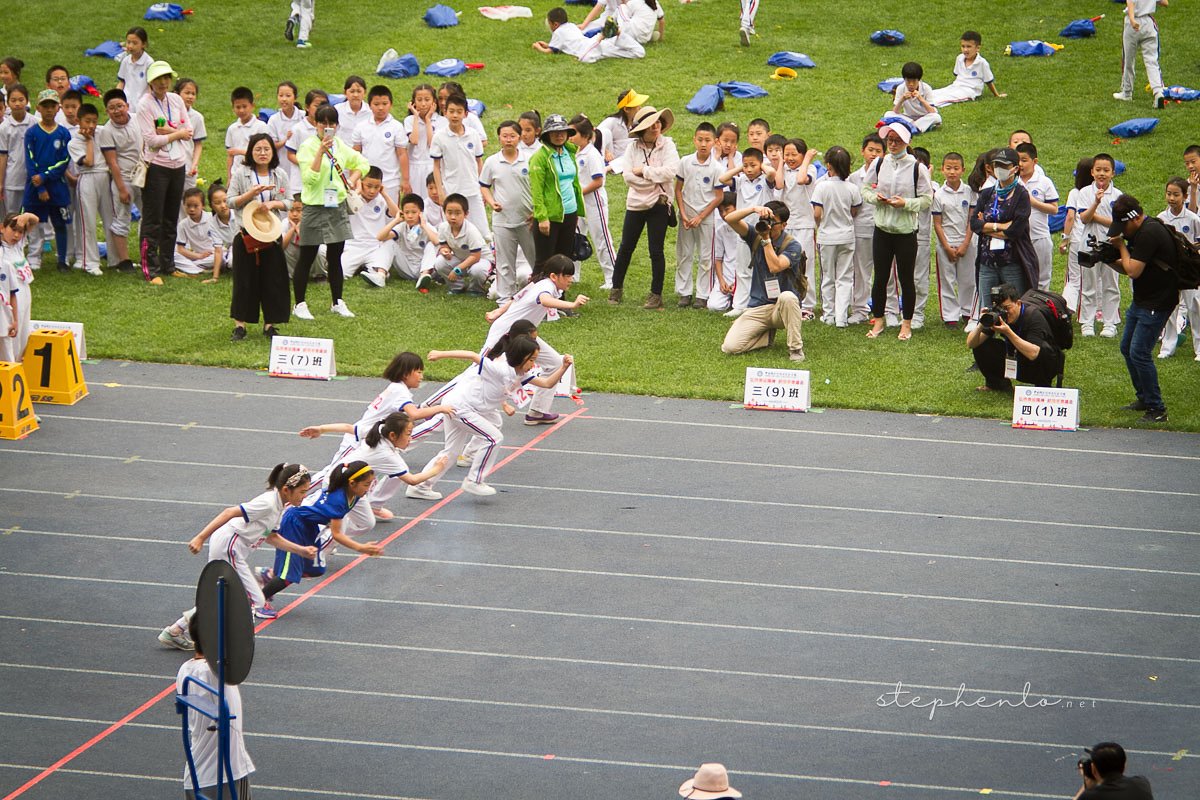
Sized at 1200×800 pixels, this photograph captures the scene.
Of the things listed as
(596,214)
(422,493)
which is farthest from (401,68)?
(422,493)

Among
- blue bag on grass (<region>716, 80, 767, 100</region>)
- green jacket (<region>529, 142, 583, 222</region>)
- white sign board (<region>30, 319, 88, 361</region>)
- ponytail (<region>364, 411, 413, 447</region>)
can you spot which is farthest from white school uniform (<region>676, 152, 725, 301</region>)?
blue bag on grass (<region>716, 80, 767, 100</region>)

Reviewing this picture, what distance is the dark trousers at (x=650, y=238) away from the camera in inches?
655

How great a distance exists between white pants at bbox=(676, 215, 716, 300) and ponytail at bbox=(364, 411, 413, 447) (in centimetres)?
699

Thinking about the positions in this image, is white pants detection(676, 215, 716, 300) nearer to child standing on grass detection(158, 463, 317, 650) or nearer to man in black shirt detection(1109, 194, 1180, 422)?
man in black shirt detection(1109, 194, 1180, 422)

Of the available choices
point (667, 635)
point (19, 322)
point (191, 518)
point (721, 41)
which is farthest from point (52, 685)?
point (721, 41)

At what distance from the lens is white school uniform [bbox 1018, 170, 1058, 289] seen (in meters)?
15.6

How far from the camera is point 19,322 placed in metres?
13.6

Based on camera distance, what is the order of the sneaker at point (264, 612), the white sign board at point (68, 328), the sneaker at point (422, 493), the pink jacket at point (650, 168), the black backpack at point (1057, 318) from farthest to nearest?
the pink jacket at point (650, 168) → the white sign board at point (68, 328) → the black backpack at point (1057, 318) → the sneaker at point (422, 493) → the sneaker at point (264, 612)

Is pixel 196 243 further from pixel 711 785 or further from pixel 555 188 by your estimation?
pixel 711 785

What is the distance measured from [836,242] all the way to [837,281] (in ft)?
1.59

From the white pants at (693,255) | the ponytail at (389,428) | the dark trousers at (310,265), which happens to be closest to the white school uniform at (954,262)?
the white pants at (693,255)

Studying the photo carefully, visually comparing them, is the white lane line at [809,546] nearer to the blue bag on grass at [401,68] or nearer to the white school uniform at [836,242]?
the white school uniform at [836,242]

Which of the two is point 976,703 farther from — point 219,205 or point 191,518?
point 219,205

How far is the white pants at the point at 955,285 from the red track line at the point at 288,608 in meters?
4.59
